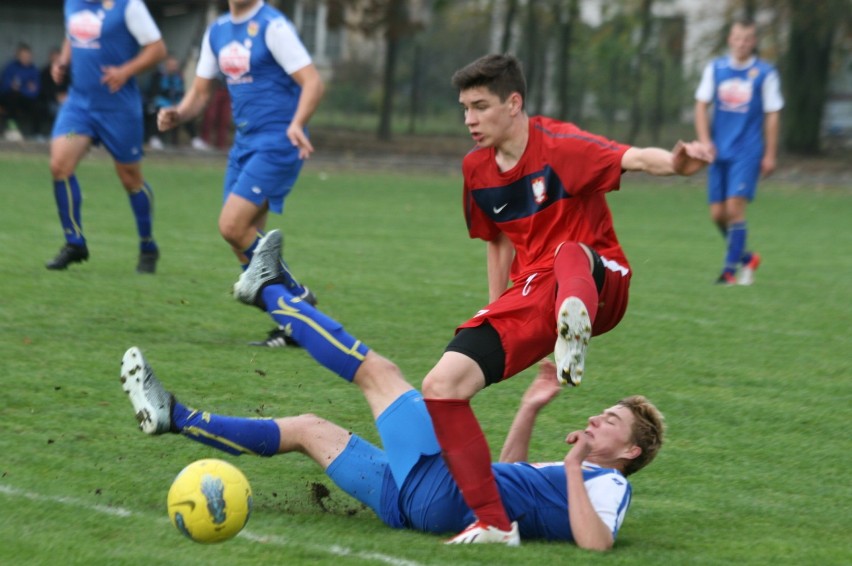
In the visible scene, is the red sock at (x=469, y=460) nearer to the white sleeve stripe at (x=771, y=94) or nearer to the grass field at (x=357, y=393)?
the grass field at (x=357, y=393)

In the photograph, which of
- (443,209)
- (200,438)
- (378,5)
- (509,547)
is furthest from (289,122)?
(378,5)

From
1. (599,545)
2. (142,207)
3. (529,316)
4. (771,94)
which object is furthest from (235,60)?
(771,94)

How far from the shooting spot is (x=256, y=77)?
8.68 metres

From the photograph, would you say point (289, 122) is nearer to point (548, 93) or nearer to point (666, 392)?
point (666, 392)

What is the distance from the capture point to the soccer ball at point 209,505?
4.25 meters

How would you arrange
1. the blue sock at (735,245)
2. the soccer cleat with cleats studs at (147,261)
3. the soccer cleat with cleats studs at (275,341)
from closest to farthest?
the soccer cleat with cleats studs at (275,341) < the soccer cleat with cleats studs at (147,261) < the blue sock at (735,245)

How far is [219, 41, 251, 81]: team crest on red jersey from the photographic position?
8602 mm

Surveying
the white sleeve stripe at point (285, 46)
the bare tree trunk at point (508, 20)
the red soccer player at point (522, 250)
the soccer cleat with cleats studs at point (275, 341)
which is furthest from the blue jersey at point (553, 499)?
the bare tree trunk at point (508, 20)

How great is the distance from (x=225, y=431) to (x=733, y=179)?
8.03m

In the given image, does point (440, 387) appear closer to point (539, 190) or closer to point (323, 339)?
point (323, 339)

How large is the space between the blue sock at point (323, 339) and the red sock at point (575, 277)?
786mm

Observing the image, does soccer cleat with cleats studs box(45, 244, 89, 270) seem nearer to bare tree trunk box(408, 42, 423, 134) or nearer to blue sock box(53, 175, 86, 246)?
blue sock box(53, 175, 86, 246)

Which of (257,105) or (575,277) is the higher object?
(257,105)

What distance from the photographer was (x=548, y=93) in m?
39.5
